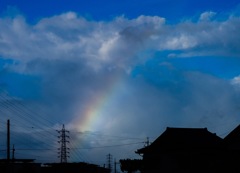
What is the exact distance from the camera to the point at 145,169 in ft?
148

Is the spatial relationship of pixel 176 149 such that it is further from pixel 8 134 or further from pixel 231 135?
pixel 8 134

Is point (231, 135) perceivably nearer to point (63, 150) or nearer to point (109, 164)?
point (63, 150)

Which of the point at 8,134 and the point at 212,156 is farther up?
the point at 8,134

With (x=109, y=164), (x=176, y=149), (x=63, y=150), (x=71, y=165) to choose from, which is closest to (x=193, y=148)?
(x=176, y=149)

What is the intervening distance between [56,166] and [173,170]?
3739 cm

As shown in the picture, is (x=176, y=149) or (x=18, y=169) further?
(x=18, y=169)

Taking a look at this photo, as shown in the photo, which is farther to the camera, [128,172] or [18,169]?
[18,169]

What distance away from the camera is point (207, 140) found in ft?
150

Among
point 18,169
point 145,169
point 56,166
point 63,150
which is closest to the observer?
point 145,169

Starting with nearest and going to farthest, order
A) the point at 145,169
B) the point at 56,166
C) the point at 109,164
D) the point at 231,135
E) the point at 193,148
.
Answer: the point at 231,135 → the point at 193,148 → the point at 145,169 → the point at 56,166 → the point at 109,164

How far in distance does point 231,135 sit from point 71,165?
47800 millimetres

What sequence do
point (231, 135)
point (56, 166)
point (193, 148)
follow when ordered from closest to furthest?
point (231, 135) < point (193, 148) < point (56, 166)

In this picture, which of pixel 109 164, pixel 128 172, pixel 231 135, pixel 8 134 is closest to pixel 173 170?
pixel 128 172

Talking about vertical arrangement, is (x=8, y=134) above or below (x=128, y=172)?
above
